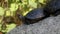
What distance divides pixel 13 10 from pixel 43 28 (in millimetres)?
471

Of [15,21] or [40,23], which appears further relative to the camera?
[15,21]

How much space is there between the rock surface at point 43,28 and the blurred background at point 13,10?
0.16m

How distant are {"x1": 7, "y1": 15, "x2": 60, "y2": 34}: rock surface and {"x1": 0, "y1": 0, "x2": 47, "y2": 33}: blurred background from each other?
0.16 m

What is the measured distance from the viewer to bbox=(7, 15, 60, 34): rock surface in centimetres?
153

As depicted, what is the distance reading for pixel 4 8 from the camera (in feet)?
6.28

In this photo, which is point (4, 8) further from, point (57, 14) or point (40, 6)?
point (57, 14)

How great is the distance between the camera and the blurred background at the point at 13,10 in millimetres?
1854

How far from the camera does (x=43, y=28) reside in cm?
158

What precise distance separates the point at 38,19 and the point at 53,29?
0.26 metres

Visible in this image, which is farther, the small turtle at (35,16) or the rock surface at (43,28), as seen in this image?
the small turtle at (35,16)

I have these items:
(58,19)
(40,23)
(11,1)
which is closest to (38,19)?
(40,23)

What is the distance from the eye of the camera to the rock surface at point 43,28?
153cm

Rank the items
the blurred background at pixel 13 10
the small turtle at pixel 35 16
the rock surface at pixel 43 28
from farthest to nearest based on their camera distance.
Answer: the blurred background at pixel 13 10 → the small turtle at pixel 35 16 → the rock surface at pixel 43 28

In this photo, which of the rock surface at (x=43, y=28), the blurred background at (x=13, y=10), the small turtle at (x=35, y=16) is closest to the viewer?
the rock surface at (x=43, y=28)
